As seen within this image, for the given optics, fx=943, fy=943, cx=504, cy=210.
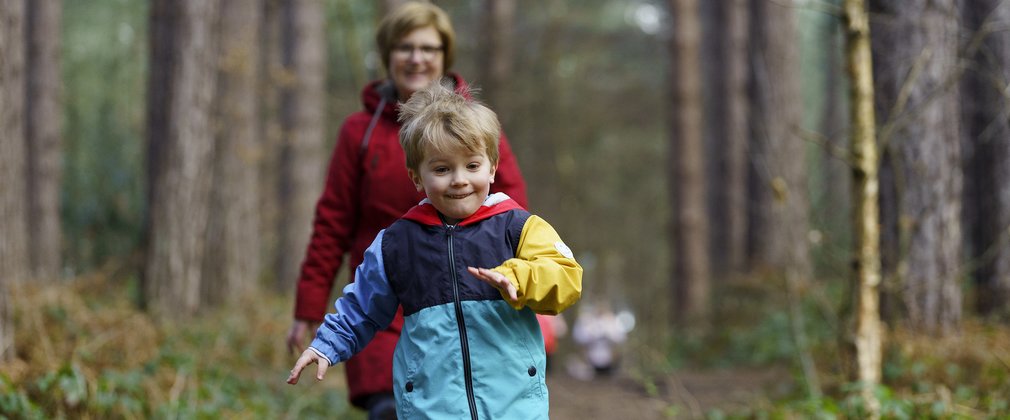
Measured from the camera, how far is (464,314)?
2.71 m

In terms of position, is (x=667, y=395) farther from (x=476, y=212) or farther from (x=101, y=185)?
(x=101, y=185)

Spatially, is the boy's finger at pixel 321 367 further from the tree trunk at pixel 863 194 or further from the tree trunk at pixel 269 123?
the tree trunk at pixel 269 123

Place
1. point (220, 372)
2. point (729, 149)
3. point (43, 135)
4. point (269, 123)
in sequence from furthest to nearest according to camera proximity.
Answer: point (269, 123) → point (729, 149) → point (43, 135) → point (220, 372)

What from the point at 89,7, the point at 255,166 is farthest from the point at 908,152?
the point at 89,7

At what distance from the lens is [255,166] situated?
41.5 feet

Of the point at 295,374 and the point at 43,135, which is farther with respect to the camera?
the point at 43,135

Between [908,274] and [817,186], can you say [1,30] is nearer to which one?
[817,186]

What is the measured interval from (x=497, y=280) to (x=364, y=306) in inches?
21.9

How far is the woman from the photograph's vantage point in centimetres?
360

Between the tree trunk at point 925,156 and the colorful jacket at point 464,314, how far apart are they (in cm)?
444

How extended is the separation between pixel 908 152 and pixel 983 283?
2613 mm

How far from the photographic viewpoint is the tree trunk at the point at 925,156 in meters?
6.40

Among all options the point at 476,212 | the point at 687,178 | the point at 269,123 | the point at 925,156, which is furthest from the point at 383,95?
the point at 269,123

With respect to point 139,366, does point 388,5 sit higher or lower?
higher
